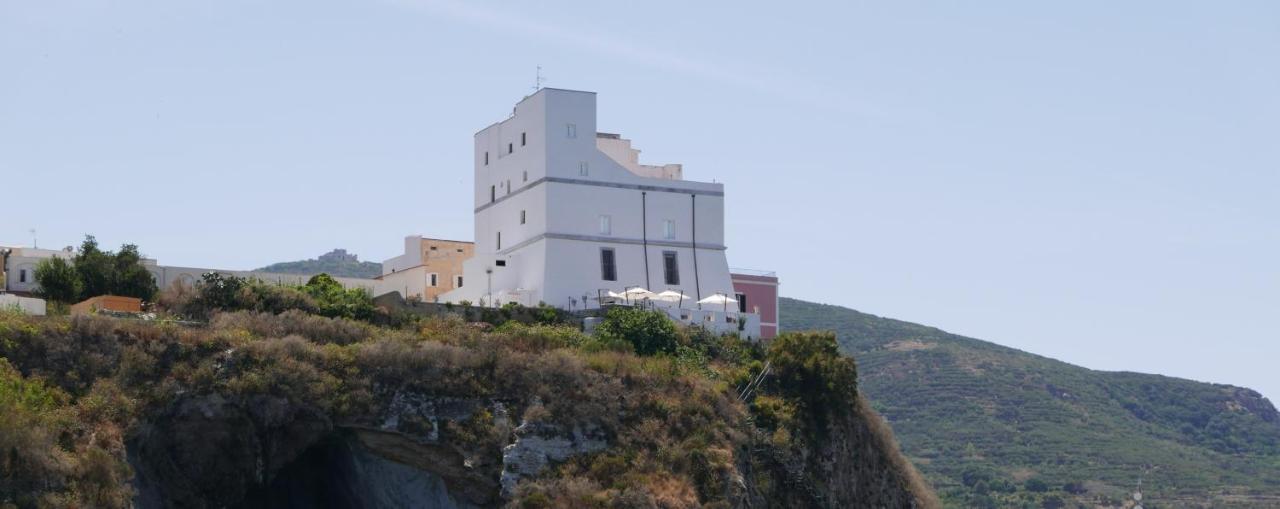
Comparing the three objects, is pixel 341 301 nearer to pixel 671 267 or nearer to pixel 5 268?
pixel 671 267

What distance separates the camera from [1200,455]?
498ft

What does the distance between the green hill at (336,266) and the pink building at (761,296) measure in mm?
82994

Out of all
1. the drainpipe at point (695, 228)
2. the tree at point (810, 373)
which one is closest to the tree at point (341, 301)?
the drainpipe at point (695, 228)

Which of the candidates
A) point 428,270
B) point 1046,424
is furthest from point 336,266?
point 428,270

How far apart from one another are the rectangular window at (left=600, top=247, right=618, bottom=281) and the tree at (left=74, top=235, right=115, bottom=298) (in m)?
15.7

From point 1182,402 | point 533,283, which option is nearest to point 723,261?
point 533,283

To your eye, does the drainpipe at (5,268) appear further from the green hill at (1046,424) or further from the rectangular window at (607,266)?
the green hill at (1046,424)

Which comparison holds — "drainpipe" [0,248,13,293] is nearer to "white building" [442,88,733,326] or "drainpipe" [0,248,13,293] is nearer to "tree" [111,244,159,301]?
"tree" [111,244,159,301]

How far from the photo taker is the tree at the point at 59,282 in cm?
6494

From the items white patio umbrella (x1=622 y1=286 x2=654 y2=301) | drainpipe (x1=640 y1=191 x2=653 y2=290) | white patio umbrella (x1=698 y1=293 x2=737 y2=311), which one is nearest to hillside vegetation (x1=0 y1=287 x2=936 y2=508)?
white patio umbrella (x1=622 y1=286 x2=654 y2=301)

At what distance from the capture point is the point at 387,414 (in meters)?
57.4

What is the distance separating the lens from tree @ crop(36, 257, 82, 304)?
64.9 metres

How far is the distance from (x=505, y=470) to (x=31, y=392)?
12.5 meters

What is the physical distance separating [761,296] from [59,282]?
24.2m
